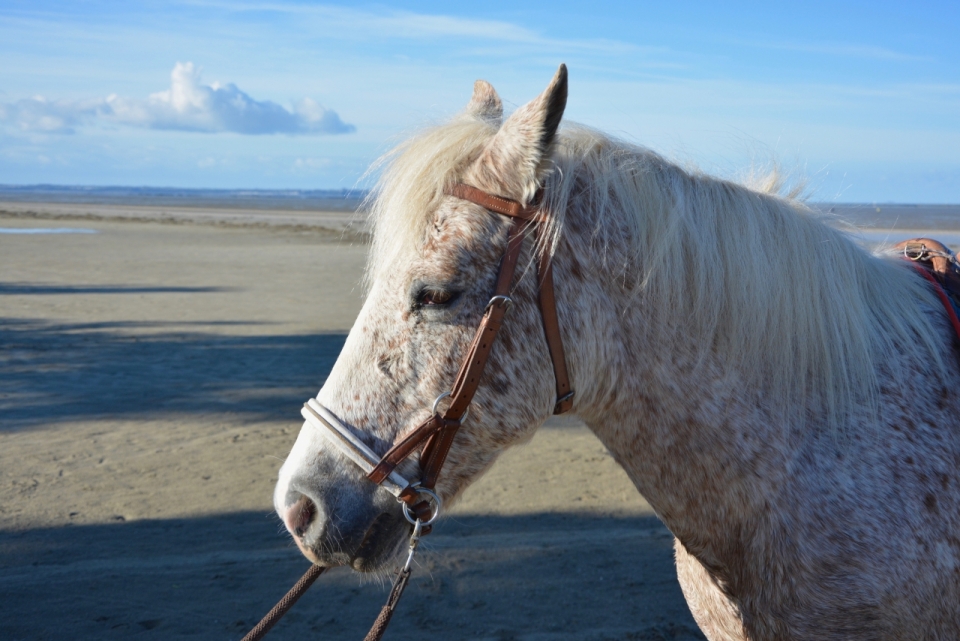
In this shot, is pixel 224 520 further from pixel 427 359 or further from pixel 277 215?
pixel 277 215

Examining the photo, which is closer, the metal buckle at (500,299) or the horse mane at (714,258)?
the metal buckle at (500,299)

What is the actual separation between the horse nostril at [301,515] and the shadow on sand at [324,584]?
228 cm

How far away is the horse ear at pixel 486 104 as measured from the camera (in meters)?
2.05

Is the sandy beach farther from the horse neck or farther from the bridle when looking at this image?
the horse neck

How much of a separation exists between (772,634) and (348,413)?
1241 millimetres

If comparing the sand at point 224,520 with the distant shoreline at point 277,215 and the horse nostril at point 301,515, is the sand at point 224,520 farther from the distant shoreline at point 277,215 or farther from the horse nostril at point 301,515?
the distant shoreline at point 277,215

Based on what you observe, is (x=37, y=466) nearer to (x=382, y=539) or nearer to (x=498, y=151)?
(x=382, y=539)

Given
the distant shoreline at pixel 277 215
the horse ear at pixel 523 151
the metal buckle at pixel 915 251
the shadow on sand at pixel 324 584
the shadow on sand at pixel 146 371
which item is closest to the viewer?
the horse ear at pixel 523 151

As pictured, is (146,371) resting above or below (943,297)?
below

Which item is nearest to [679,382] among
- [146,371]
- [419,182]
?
[419,182]

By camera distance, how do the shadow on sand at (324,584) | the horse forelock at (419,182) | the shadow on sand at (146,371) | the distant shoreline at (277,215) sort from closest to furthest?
1. the horse forelock at (419,182)
2. the shadow on sand at (324,584)
3. the distant shoreline at (277,215)
4. the shadow on sand at (146,371)

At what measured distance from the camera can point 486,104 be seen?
211 cm

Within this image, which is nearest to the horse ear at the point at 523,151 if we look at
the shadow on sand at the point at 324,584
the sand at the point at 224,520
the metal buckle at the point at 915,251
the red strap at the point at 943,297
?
the sand at the point at 224,520

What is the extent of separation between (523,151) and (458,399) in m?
0.62
